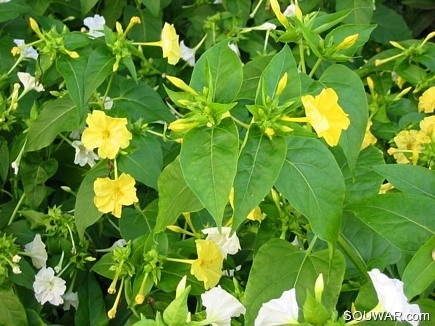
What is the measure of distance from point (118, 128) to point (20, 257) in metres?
0.37

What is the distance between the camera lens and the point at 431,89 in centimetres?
131

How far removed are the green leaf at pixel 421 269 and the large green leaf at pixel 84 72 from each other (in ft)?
2.04

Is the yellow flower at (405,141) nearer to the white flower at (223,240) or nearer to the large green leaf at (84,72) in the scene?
the white flower at (223,240)

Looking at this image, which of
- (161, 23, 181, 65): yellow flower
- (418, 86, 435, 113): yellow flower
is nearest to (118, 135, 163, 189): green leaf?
(161, 23, 181, 65): yellow flower

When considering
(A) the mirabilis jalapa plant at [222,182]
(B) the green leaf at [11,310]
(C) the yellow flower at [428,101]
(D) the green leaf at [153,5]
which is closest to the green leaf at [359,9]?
(A) the mirabilis jalapa plant at [222,182]

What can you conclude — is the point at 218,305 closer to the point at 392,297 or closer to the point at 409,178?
the point at 392,297

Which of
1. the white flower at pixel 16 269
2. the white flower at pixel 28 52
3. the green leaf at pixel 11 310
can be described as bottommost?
the green leaf at pixel 11 310

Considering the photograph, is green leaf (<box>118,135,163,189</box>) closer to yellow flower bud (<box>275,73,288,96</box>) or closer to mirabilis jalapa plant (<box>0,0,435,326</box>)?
mirabilis jalapa plant (<box>0,0,435,326</box>)

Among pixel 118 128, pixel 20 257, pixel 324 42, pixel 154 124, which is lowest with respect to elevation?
pixel 20 257

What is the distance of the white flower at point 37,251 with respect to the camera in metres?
1.21

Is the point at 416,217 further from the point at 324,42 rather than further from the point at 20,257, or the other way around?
the point at 20,257

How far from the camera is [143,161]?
1.09 m

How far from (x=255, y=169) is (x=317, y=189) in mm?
98

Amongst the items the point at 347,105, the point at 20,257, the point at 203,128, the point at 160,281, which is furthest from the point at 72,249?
the point at 347,105
